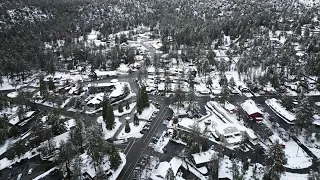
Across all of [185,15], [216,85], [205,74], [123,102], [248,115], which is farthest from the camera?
[185,15]

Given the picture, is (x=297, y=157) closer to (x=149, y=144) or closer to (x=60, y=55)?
(x=149, y=144)

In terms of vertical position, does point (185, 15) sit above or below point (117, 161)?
above

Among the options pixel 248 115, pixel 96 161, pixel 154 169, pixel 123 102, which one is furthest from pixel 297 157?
pixel 123 102

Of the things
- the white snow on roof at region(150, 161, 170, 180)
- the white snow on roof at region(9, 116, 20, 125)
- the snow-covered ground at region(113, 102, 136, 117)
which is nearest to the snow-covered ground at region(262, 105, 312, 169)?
the white snow on roof at region(150, 161, 170, 180)

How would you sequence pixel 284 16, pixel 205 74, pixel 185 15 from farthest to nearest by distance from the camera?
1. pixel 185 15
2. pixel 284 16
3. pixel 205 74

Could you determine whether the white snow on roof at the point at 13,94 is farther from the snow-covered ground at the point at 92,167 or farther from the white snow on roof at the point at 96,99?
the snow-covered ground at the point at 92,167

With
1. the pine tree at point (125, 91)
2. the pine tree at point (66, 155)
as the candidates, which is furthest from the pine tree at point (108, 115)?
the pine tree at point (125, 91)

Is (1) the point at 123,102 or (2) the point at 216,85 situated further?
(2) the point at 216,85
